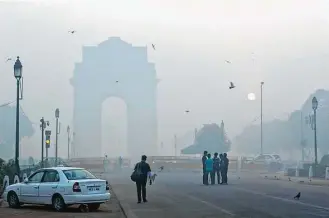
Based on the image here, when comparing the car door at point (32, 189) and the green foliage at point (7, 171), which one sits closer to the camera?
the car door at point (32, 189)

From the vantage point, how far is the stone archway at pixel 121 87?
4016 inches

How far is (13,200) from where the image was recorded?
21469 mm

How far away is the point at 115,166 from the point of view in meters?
74.6

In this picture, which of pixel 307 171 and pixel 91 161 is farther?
pixel 91 161

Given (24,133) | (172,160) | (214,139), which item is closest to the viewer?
(172,160)

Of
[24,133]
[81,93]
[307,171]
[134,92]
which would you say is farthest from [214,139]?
[307,171]

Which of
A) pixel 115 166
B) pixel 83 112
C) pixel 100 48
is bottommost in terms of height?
pixel 115 166

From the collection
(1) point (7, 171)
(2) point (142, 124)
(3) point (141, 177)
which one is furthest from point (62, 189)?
(2) point (142, 124)

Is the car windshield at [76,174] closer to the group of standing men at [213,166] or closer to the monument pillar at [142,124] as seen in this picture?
the group of standing men at [213,166]

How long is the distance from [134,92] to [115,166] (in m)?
30.6

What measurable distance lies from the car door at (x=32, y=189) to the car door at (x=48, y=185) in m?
0.19

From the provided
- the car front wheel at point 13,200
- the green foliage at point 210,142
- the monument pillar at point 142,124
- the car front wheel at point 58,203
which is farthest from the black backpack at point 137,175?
the monument pillar at point 142,124

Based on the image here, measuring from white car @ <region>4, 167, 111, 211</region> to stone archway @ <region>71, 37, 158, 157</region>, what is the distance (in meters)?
81.1

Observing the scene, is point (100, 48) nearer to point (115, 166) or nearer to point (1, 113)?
point (1, 113)
